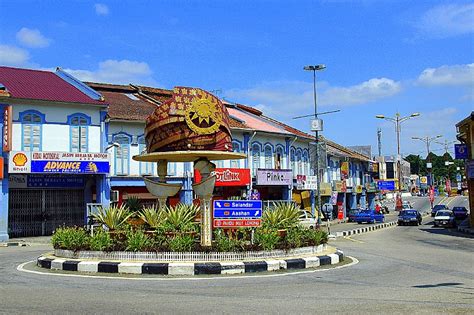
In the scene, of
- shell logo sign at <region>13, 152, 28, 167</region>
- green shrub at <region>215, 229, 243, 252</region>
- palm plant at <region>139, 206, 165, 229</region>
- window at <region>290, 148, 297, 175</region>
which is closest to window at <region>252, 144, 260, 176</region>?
window at <region>290, 148, 297, 175</region>

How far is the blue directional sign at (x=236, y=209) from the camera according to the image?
1380 cm

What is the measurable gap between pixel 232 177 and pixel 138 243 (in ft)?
73.2

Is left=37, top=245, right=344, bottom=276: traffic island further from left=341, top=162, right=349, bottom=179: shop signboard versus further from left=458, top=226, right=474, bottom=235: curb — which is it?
left=341, top=162, right=349, bottom=179: shop signboard

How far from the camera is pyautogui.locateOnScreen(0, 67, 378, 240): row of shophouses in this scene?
27.1 metres

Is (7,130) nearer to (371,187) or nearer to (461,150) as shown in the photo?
(461,150)

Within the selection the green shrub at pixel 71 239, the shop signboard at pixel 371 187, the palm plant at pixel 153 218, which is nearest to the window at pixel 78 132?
the green shrub at pixel 71 239

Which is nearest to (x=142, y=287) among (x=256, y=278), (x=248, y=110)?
(x=256, y=278)

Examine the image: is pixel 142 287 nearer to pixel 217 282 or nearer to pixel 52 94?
pixel 217 282

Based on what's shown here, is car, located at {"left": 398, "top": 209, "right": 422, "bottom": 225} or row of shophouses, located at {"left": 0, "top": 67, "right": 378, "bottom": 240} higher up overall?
row of shophouses, located at {"left": 0, "top": 67, "right": 378, "bottom": 240}

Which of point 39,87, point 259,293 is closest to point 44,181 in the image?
point 39,87

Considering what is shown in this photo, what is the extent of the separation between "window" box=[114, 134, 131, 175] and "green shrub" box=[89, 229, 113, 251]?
17908 millimetres

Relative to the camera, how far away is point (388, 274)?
Result: 12125 mm

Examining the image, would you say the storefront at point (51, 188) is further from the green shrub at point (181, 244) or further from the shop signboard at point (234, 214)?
the green shrub at point (181, 244)

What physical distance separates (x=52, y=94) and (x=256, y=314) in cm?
2427
